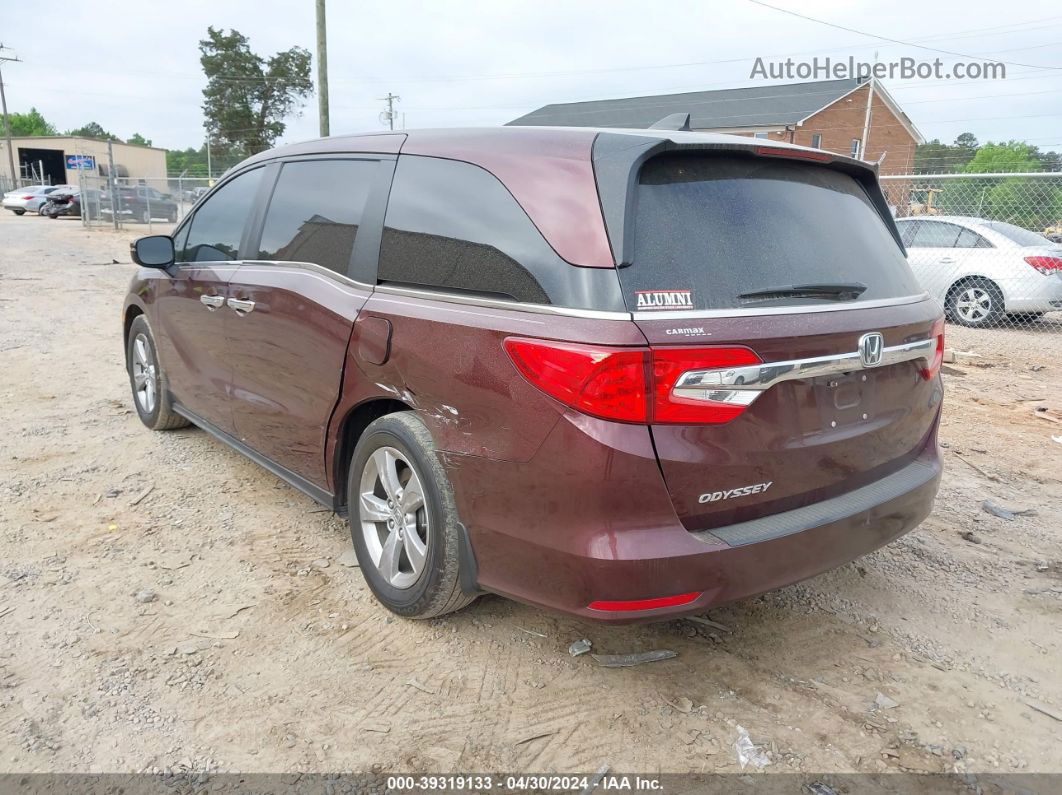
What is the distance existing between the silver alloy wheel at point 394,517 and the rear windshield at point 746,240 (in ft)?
3.60

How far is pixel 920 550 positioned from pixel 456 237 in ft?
8.69

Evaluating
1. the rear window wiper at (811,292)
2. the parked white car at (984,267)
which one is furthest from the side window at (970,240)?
the rear window wiper at (811,292)

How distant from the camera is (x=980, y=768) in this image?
2215 mm

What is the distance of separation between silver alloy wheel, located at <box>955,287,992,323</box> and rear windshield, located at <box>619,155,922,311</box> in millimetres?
8720

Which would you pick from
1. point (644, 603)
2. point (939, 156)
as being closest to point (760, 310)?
point (644, 603)

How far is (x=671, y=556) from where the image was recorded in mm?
2092

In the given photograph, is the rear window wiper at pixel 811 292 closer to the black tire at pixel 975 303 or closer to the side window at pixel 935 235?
the black tire at pixel 975 303

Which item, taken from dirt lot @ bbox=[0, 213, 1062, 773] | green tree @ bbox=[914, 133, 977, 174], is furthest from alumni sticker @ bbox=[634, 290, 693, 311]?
green tree @ bbox=[914, 133, 977, 174]

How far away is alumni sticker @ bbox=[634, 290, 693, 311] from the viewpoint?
6.83 ft

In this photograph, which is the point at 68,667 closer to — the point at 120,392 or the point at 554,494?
the point at 554,494

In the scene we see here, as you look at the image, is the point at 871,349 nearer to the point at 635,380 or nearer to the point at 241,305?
the point at 635,380

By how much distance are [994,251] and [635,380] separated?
9.96 meters

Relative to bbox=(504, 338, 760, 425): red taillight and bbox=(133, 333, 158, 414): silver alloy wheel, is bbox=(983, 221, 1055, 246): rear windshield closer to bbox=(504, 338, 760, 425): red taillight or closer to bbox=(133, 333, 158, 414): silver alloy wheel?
bbox=(504, 338, 760, 425): red taillight

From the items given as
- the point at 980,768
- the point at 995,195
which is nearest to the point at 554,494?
the point at 980,768
